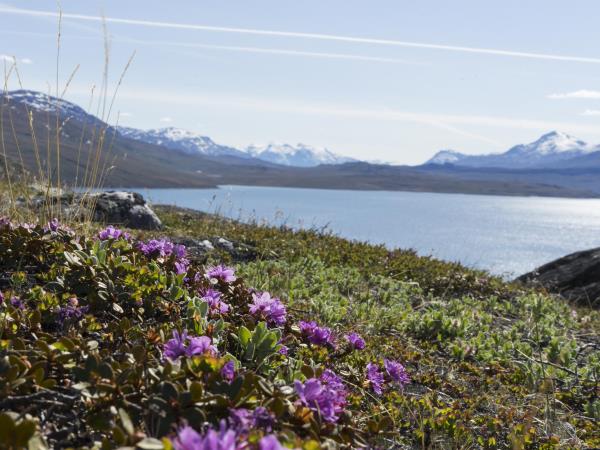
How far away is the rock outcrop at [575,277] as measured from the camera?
516 inches

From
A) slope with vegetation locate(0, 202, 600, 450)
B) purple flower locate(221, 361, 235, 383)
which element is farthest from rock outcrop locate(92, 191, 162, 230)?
purple flower locate(221, 361, 235, 383)

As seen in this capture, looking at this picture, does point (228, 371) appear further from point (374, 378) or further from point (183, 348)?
point (374, 378)

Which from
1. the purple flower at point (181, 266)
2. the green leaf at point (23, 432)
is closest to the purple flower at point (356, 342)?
the purple flower at point (181, 266)

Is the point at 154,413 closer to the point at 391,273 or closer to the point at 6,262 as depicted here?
the point at 6,262

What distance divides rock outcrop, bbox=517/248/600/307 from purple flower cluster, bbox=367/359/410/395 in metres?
9.71

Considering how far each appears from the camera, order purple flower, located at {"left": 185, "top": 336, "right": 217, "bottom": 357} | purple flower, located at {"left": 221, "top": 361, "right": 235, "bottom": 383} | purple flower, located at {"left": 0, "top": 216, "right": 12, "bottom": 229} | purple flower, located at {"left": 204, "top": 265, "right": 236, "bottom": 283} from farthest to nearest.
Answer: purple flower, located at {"left": 0, "top": 216, "right": 12, "bottom": 229}, purple flower, located at {"left": 204, "top": 265, "right": 236, "bottom": 283}, purple flower, located at {"left": 185, "top": 336, "right": 217, "bottom": 357}, purple flower, located at {"left": 221, "top": 361, "right": 235, "bottom": 383}

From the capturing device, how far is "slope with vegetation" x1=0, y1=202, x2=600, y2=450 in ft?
7.69

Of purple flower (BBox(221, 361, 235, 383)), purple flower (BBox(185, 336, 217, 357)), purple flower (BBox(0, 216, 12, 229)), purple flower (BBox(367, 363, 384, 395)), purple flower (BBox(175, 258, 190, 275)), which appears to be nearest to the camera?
purple flower (BBox(221, 361, 235, 383))

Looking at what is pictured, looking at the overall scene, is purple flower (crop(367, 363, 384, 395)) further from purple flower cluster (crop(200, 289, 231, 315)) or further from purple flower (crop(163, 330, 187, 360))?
purple flower (crop(163, 330, 187, 360))

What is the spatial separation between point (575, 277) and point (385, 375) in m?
12.0

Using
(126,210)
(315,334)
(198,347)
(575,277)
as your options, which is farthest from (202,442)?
(575,277)

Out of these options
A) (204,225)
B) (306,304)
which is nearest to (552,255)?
(204,225)

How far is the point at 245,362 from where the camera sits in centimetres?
338

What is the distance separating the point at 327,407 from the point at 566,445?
92.2 inches
